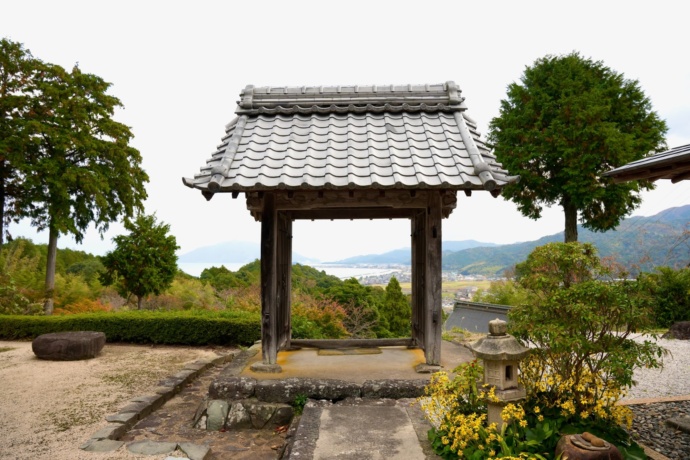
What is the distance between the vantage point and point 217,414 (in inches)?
212

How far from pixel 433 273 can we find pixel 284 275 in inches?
101

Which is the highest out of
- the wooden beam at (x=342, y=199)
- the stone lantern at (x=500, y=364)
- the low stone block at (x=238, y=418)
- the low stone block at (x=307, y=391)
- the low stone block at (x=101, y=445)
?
the wooden beam at (x=342, y=199)

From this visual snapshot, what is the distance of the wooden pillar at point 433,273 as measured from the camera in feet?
19.1

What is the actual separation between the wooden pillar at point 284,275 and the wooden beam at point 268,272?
2.73ft

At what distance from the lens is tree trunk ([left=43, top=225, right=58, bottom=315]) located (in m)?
15.6

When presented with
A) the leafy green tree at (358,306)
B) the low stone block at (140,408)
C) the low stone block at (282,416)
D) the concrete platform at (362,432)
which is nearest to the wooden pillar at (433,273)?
the concrete platform at (362,432)

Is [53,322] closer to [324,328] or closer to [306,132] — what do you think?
[324,328]

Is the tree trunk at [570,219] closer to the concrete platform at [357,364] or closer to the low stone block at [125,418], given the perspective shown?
the concrete platform at [357,364]

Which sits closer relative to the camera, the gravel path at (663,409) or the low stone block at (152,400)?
the gravel path at (663,409)

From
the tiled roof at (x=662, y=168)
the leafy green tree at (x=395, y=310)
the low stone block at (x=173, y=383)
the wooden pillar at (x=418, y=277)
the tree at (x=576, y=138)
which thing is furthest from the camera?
the tree at (x=576, y=138)

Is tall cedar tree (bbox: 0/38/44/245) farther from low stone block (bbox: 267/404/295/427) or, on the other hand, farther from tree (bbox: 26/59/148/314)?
low stone block (bbox: 267/404/295/427)

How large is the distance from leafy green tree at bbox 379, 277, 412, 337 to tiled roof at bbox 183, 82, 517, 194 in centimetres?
843

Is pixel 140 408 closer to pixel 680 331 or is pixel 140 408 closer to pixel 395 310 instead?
pixel 395 310

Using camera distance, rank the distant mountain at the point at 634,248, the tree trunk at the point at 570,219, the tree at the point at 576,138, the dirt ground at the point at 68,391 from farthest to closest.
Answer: the tree trunk at the point at 570,219 < the tree at the point at 576,138 < the distant mountain at the point at 634,248 < the dirt ground at the point at 68,391
